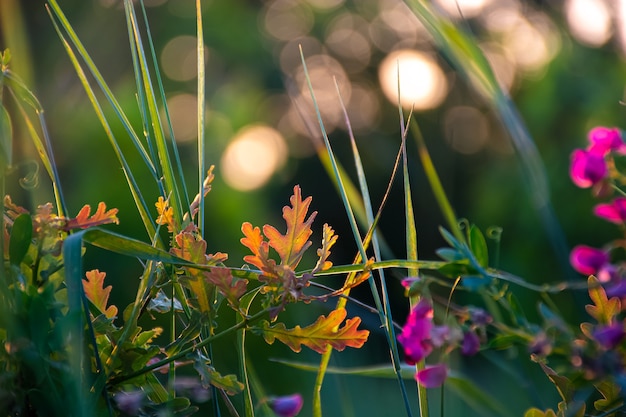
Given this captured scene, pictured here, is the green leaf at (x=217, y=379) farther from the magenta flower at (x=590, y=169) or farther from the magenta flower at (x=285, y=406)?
the magenta flower at (x=590, y=169)

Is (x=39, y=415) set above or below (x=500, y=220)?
above

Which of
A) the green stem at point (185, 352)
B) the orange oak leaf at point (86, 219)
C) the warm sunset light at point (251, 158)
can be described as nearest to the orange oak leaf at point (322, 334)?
the green stem at point (185, 352)

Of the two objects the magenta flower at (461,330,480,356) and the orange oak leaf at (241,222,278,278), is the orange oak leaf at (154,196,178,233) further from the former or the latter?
the magenta flower at (461,330,480,356)

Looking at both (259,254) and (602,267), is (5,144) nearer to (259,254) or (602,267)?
(259,254)

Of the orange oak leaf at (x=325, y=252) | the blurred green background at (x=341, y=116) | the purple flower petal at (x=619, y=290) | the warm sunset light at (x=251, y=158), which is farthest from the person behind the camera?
the warm sunset light at (x=251, y=158)

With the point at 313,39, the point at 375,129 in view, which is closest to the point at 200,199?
the point at 375,129

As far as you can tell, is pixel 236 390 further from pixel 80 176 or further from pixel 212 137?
pixel 212 137

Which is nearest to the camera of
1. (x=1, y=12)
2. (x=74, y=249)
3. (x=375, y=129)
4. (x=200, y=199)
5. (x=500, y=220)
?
(x=74, y=249)
